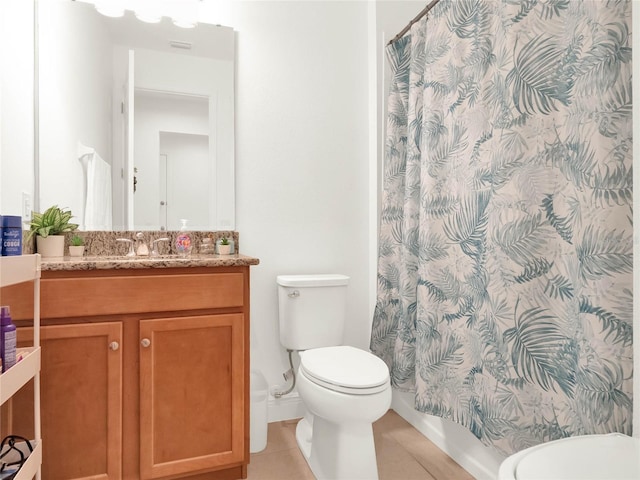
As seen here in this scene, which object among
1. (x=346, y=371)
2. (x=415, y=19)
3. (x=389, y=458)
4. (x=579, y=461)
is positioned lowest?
(x=389, y=458)

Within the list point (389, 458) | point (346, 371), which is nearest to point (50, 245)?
point (346, 371)

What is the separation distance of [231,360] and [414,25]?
1.74 m

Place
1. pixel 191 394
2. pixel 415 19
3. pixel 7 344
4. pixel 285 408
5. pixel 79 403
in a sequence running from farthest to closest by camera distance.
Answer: pixel 285 408, pixel 415 19, pixel 191 394, pixel 79 403, pixel 7 344

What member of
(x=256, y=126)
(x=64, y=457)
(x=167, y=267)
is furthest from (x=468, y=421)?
(x=256, y=126)

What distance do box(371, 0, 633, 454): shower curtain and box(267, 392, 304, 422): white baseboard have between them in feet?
2.15

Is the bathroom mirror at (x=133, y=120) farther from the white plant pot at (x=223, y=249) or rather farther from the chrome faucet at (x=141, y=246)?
the white plant pot at (x=223, y=249)

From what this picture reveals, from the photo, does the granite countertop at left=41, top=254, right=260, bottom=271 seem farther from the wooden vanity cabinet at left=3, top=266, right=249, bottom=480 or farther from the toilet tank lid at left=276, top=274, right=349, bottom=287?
the toilet tank lid at left=276, top=274, right=349, bottom=287

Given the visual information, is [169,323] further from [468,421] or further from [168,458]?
[468,421]

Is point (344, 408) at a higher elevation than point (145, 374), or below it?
below

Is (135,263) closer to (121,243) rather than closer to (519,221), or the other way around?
(121,243)

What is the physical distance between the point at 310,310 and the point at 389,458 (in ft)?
2.53

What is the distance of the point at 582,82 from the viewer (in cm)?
110

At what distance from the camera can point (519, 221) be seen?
4.18 ft

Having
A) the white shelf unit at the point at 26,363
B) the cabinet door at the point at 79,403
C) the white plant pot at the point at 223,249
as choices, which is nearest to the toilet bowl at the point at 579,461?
the white shelf unit at the point at 26,363
